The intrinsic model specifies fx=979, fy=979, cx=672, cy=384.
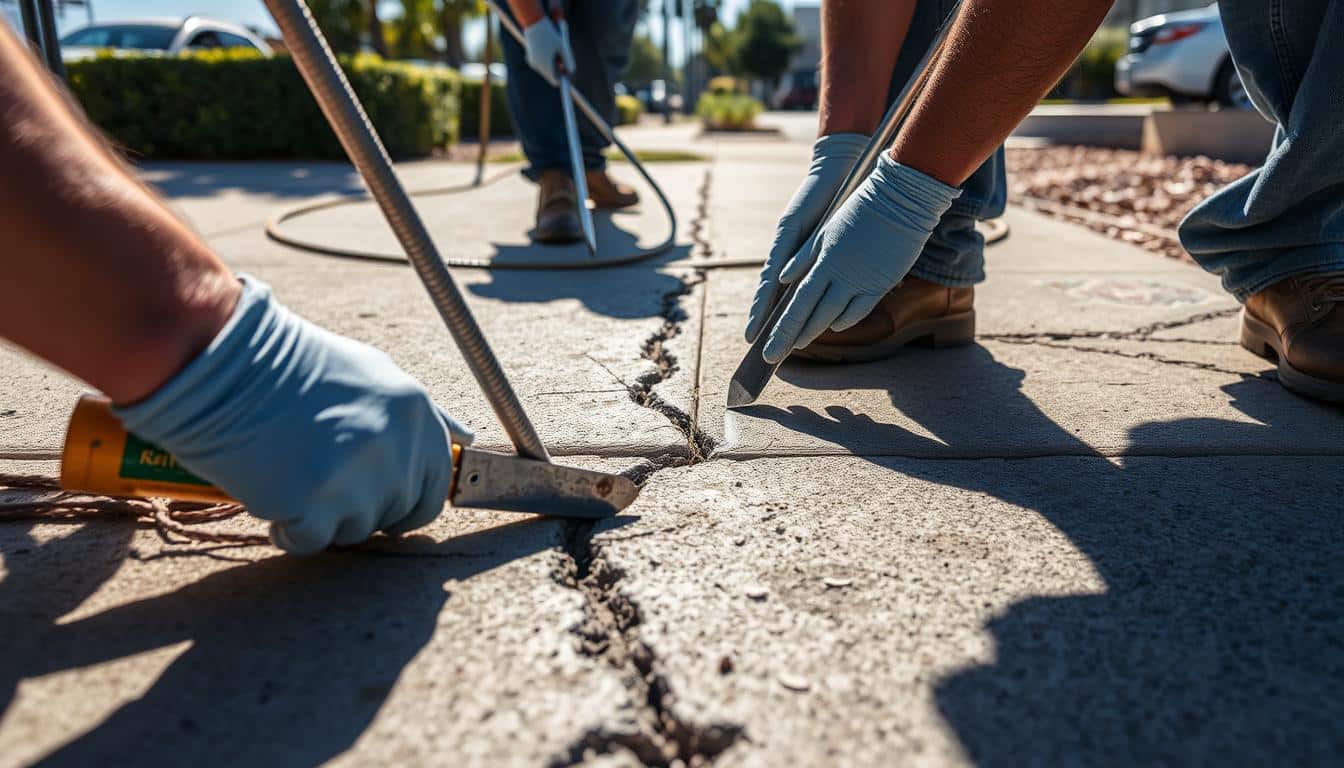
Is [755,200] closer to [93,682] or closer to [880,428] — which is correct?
[880,428]

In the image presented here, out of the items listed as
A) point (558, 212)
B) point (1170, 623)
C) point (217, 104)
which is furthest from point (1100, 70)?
point (1170, 623)

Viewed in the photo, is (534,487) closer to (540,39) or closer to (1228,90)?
(540,39)

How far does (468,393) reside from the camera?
4.90 feet

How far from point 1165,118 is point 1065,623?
6.76 m

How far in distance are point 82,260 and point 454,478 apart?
1.26 ft

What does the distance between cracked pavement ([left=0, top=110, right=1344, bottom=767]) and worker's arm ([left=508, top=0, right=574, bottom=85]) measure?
4.73 feet

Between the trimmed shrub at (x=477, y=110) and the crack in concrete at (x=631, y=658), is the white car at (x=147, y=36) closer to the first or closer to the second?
the trimmed shrub at (x=477, y=110)

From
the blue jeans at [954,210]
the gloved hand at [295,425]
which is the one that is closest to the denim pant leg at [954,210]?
the blue jeans at [954,210]

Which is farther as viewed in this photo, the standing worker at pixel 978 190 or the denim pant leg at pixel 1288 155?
the denim pant leg at pixel 1288 155

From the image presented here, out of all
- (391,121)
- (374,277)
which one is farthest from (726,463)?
(391,121)

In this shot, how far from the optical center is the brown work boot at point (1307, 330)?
1.48 metres

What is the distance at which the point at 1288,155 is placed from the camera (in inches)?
60.7

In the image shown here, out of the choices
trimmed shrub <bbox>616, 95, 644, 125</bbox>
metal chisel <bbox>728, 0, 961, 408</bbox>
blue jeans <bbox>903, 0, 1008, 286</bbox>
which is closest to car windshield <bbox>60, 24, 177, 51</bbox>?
trimmed shrub <bbox>616, 95, 644, 125</bbox>

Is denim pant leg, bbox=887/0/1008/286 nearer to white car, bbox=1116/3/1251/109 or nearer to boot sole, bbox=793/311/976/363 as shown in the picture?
boot sole, bbox=793/311/976/363
